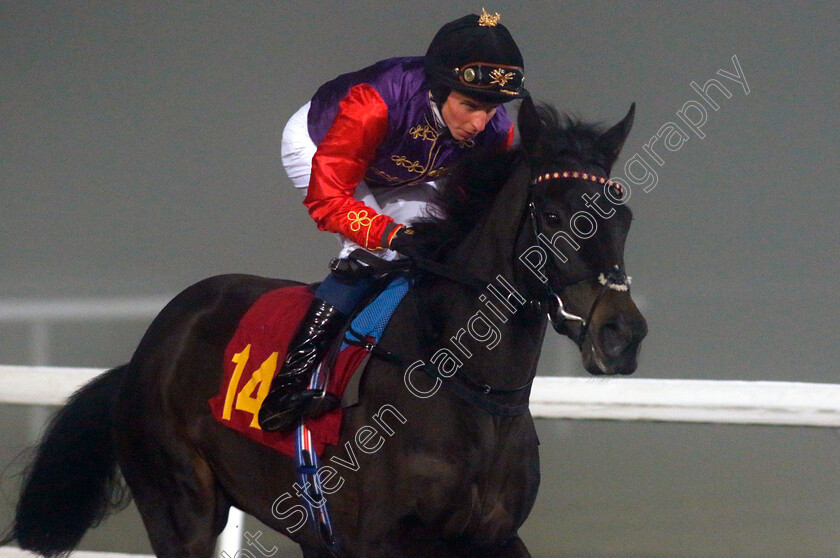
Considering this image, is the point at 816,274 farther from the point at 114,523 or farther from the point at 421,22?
the point at 114,523

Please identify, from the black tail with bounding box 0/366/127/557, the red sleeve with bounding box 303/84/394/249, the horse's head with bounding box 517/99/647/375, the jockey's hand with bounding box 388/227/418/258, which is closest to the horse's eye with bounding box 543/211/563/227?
the horse's head with bounding box 517/99/647/375

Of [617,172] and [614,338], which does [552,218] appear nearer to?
[614,338]

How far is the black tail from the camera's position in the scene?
274 centimetres

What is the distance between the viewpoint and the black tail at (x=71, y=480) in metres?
2.74

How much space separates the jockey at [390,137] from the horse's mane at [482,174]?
0.16 feet

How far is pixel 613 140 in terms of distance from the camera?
1.88 metres

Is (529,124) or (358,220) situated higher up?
(529,124)

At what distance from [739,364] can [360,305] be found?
2413 millimetres

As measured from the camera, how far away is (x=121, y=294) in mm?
4551

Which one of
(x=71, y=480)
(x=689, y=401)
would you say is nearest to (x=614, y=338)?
(x=71, y=480)

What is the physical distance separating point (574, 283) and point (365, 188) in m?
0.85

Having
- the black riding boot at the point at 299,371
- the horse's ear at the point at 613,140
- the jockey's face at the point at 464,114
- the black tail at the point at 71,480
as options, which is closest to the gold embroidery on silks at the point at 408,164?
the jockey's face at the point at 464,114

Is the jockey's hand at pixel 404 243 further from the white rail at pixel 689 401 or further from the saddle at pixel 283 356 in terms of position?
Result: the white rail at pixel 689 401

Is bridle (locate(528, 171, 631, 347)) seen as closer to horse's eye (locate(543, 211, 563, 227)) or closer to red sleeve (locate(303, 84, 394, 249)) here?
horse's eye (locate(543, 211, 563, 227))
